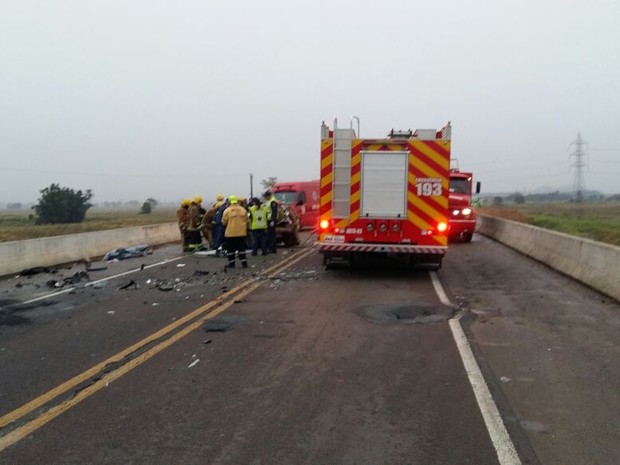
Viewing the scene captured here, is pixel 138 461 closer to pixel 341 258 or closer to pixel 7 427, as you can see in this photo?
pixel 7 427

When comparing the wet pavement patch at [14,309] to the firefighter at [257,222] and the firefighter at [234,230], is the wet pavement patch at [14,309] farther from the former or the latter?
the firefighter at [257,222]

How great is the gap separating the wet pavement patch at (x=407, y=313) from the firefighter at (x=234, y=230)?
5.56 metres

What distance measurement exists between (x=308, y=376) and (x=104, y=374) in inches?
80.9

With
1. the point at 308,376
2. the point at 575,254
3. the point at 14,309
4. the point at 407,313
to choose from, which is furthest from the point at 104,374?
the point at 575,254

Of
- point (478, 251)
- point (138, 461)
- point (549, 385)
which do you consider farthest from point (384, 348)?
point (478, 251)

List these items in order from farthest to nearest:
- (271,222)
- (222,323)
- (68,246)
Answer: (271,222), (68,246), (222,323)

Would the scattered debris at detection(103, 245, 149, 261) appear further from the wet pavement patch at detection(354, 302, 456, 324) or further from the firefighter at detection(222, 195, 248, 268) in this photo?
the wet pavement patch at detection(354, 302, 456, 324)

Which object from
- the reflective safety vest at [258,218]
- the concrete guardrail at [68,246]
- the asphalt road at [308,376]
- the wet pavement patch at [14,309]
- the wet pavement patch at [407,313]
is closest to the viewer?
the asphalt road at [308,376]

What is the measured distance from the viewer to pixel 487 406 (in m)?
4.79

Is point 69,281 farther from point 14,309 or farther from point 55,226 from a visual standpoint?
point 55,226

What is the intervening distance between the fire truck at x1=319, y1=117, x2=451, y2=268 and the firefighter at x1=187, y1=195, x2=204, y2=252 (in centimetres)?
723

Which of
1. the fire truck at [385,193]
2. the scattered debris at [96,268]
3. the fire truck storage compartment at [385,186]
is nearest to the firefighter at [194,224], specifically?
the scattered debris at [96,268]

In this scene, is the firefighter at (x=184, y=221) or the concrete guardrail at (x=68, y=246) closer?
the concrete guardrail at (x=68, y=246)

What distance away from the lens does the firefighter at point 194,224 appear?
18344 mm
